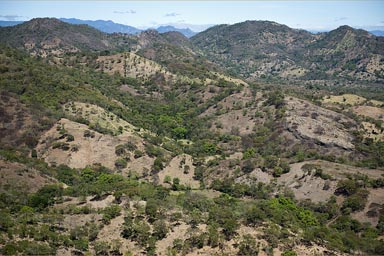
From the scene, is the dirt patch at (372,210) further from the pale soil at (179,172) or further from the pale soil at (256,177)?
the pale soil at (179,172)

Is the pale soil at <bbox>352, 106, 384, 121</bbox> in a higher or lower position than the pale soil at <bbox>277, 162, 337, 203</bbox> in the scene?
higher

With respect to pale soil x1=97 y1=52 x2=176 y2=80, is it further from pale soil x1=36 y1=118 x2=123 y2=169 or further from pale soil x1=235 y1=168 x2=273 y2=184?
pale soil x1=235 y1=168 x2=273 y2=184

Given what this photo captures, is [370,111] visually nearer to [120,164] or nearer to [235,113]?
[235,113]

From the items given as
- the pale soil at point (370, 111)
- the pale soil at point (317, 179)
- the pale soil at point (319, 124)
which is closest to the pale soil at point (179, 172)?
the pale soil at point (317, 179)

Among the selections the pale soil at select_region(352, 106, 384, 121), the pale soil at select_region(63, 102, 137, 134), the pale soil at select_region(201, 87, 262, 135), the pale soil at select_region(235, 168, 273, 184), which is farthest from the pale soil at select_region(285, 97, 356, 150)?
the pale soil at select_region(63, 102, 137, 134)

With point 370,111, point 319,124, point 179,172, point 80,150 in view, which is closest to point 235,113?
point 319,124

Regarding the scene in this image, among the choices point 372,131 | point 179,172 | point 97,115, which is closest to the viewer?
point 179,172
